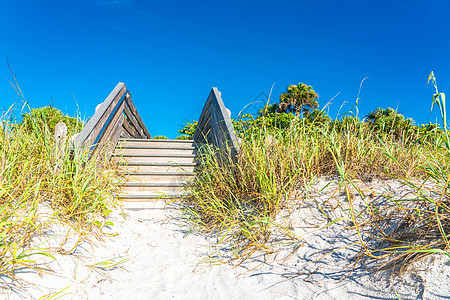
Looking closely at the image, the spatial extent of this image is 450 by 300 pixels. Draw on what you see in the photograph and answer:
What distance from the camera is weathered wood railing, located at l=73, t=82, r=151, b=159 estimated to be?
3.62m

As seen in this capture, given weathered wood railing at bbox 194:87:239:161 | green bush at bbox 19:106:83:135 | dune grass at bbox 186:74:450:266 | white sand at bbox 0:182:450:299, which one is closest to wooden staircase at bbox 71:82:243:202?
weathered wood railing at bbox 194:87:239:161

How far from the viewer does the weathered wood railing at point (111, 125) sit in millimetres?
3617

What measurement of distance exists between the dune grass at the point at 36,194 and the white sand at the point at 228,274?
15 centimetres

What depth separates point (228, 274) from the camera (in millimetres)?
2080

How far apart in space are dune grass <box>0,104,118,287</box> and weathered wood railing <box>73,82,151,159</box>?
0.44 metres

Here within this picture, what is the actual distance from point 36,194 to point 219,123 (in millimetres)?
2911

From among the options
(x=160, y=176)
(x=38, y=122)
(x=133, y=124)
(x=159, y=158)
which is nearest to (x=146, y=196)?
(x=160, y=176)

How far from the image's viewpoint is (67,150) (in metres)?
2.94

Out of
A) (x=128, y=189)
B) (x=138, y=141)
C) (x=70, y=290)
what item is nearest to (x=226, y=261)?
(x=70, y=290)

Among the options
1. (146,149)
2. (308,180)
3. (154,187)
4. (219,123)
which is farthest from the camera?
(146,149)

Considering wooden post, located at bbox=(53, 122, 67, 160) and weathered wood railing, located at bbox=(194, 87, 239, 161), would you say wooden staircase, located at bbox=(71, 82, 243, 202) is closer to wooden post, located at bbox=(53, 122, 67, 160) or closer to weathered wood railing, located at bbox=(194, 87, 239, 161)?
weathered wood railing, located at bbox=(194, 87, 239, 161)

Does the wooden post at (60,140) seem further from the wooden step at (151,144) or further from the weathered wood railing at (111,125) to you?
the wooden step at (151,144)

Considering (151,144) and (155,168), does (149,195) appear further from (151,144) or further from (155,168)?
(151,144)

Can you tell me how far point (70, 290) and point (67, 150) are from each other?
162 cm
